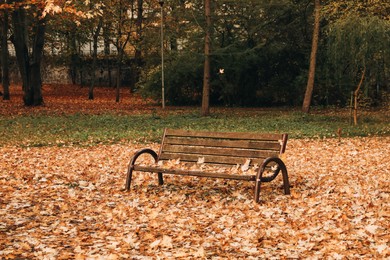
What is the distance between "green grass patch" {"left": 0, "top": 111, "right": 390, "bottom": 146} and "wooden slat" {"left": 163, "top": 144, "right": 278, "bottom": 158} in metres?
5.99

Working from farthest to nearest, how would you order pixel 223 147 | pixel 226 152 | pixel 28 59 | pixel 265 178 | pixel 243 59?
pixel 243 59 → pixel 28 59 → pixel 223 147 → pixel 226 152 → pixel 265 178

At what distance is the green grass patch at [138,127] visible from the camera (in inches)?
603

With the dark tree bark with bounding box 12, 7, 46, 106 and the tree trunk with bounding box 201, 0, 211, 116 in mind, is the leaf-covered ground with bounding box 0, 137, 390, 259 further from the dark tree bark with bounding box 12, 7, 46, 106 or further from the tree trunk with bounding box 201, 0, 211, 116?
the dark tree bark with bounding box 12, 7, 46, 106

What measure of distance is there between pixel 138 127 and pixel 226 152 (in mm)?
10726

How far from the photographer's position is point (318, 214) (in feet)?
22.1

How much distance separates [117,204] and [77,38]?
3364cm

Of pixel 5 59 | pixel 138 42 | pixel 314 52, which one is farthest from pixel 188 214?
pixel 138 42

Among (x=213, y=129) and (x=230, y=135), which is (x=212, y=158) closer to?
(x=230, y=135)

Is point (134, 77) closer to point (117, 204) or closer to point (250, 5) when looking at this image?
point (250, 5)

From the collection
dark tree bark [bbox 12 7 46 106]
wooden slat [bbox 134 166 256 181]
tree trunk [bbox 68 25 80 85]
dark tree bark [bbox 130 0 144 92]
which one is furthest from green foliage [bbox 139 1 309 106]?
wooden slat [bbox 134 166 256 181]

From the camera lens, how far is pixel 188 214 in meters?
6.97

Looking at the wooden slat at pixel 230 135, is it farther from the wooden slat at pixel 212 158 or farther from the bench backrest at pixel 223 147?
the wooden slat at pixel 212 158

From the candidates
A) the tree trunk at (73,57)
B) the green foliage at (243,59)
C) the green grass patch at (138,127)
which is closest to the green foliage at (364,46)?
the green grass patch at (138,127)

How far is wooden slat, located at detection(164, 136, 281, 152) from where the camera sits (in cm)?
796
